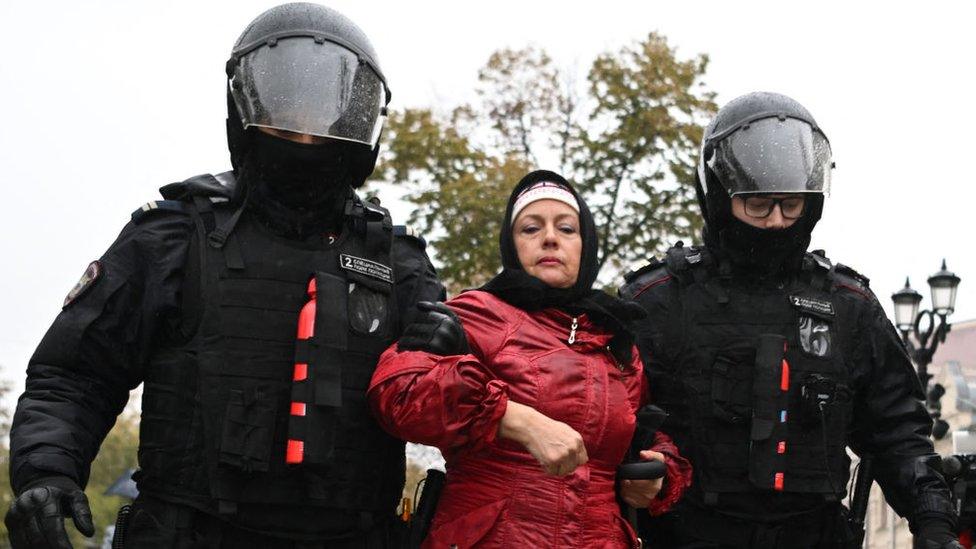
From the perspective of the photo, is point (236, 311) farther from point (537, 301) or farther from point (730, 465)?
point (730, 465)

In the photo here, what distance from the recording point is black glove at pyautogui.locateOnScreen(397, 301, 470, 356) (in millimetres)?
4652

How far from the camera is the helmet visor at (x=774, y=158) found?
620cm

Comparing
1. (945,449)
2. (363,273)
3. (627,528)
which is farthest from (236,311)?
(945,449)

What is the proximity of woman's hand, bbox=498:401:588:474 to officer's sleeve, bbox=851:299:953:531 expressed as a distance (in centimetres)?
217

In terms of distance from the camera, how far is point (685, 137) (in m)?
20.0

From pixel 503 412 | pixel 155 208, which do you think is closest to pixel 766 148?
pixel 503 412

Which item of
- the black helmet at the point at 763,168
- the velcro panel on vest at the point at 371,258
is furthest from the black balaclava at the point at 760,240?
the velcro panel on vest at the point at 371,258

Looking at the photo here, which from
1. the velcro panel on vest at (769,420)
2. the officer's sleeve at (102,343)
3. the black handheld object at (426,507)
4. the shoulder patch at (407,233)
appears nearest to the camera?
the officer's sleeve at (102,343)

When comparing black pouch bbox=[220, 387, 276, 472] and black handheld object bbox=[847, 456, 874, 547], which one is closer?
Result: black pouch bbox=[220, 387, 276, 472]

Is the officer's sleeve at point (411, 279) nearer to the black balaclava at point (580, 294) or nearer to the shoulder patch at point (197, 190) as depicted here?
the black balaclava at point (580, 294)

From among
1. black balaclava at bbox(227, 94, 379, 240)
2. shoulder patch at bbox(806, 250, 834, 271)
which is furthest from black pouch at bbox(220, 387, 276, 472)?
shoulder patch at bbox(806, 250, 834, 271)

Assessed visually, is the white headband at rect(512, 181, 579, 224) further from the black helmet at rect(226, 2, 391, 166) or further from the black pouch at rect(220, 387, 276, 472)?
the black pouch at rect(220, 387, 276, 472)

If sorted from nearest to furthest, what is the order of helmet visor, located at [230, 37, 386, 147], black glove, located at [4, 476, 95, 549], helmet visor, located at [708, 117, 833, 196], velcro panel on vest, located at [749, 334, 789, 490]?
black glove, located at [4, 476, 95, 549]
helmet visor, located at [230, 37, 386, 147]
velcro panel on vest, located at [749, 334, 789, 490]
helmet visor, located at [708, 117, 833, 196]

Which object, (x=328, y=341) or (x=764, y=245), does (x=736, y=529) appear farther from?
(x=328, y=341)
